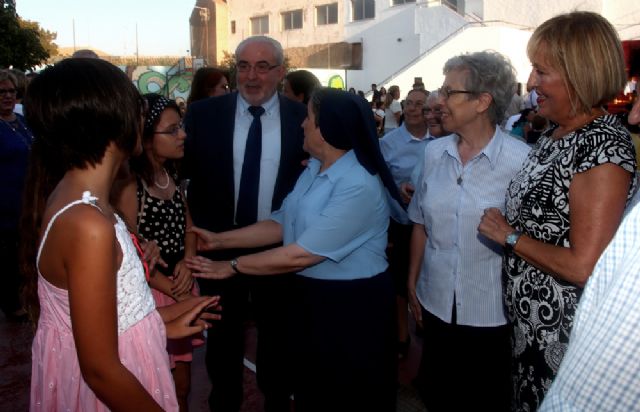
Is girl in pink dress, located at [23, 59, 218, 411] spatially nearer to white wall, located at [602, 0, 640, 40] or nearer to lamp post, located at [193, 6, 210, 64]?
white wall, located at [602, 0, 640, 40]

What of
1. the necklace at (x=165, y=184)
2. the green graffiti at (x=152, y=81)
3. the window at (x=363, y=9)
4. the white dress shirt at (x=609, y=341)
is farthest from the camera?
the window at (x=363, y=9)

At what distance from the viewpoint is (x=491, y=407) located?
271cm

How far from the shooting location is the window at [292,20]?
3859 centimetres

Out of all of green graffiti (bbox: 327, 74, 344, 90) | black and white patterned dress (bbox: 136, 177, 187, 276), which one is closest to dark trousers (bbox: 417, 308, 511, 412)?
black and white patterned dress (bbox: 136, 177, 187, 276)

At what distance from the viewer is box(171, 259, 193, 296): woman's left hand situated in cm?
279

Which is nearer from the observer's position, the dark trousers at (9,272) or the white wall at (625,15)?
the dark trousers at (9,272)

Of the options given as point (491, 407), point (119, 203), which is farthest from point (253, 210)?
point (491, 407)

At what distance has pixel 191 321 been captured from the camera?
2029 millimetres

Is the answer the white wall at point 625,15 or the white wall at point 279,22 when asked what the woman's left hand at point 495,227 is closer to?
the white wall at point 625,15

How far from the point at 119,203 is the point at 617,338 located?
2.20 m

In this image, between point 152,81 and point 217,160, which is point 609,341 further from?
point 152,81

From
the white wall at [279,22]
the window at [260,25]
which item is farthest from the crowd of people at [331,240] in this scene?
the window at [260,25]

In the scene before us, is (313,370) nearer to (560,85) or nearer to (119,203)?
(119,203)

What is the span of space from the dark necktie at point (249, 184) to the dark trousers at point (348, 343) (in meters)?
0.93
